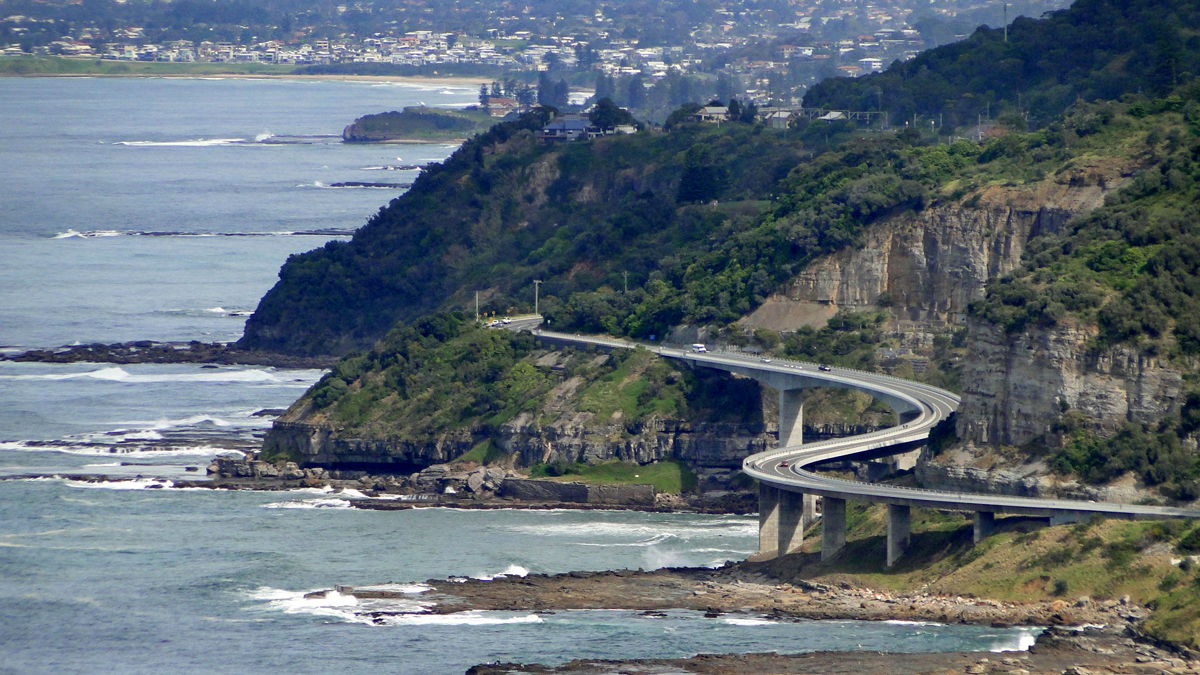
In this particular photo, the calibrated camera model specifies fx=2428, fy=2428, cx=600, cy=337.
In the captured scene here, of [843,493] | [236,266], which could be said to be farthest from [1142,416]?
[236,266]

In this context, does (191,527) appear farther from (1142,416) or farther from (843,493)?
(1142,416)

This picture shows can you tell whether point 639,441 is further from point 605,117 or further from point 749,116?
point 749,116

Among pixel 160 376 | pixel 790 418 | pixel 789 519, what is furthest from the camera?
pixel 160 376

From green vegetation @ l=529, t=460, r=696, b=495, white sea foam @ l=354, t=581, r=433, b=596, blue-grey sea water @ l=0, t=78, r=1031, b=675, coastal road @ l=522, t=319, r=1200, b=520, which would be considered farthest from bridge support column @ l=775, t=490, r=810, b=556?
green vegetation @ l=529, t=460, r=696, b=495

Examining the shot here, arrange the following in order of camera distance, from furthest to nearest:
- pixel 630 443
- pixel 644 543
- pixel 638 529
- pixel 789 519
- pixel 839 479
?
pixel 630 443
pixel 638 529
pixel 839 479
pixel 644 543
pixel 789 519

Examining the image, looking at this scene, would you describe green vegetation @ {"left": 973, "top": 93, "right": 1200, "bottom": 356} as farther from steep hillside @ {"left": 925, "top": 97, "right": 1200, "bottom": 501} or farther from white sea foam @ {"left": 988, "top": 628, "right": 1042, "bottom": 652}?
white sea foam @ {"left": 988, "top": 628, "right": 1042, "bottom": 652}

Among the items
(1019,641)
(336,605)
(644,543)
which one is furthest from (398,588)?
(1019,641)

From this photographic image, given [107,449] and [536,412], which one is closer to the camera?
[536,412]

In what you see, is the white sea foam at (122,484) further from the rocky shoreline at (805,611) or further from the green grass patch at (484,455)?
the rocky shoreline at (805,611)
